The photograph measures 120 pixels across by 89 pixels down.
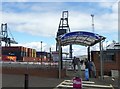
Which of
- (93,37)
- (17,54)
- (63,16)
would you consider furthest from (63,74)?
(17,54)

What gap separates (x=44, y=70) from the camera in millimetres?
26641

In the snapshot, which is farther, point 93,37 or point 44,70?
point 44,70

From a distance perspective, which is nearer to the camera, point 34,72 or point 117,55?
point 34,72

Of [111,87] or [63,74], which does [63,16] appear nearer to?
[63,74]

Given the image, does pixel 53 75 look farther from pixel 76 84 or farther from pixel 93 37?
pixel 76 84

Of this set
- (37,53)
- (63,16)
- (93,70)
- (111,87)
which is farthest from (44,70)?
(37,53)

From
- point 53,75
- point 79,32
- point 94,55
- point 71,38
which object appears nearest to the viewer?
point 79,32

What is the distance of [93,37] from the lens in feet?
73.0

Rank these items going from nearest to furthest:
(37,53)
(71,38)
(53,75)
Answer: (71,38) → (53,75) → (37,53)

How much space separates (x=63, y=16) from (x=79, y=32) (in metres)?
48.0

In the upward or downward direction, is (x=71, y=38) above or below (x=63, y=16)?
below

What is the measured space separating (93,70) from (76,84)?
39.3ft

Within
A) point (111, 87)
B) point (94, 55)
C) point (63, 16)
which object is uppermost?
point (63, 16)

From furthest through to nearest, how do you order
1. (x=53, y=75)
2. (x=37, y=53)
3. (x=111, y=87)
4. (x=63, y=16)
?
(x=37, y=53), (x=63, y=16), (x=53, y=75), (x=111, y=87)
